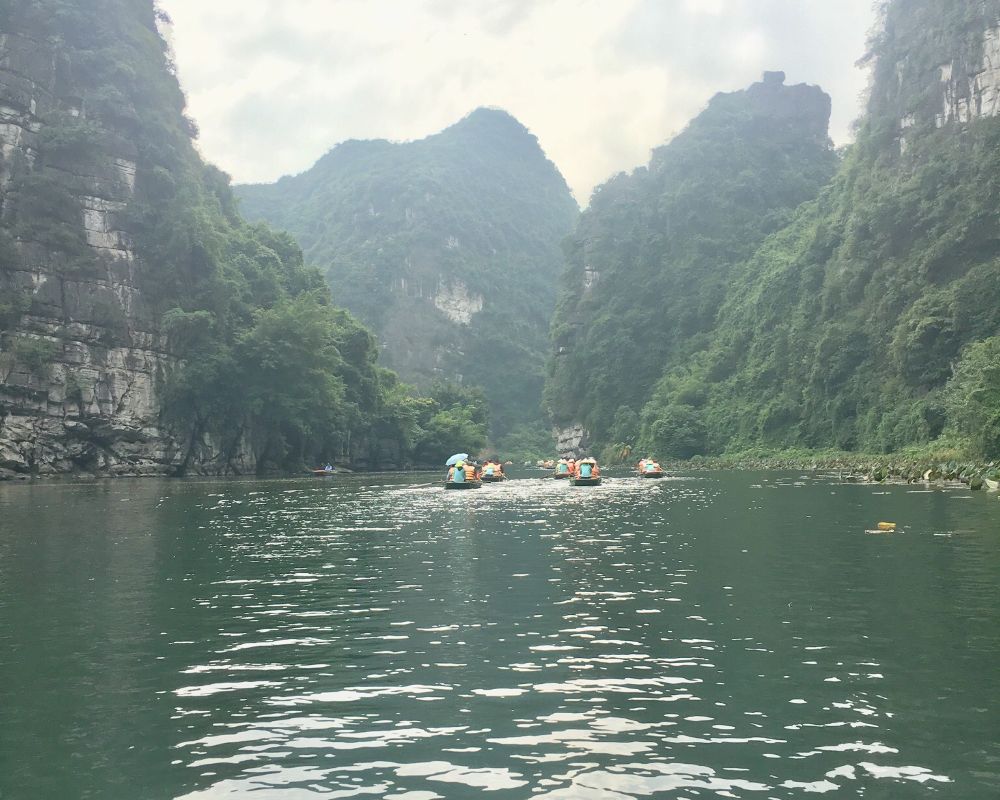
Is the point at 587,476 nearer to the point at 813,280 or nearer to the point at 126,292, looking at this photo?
the point at 126,292

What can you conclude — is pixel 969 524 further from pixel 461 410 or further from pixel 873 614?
pixel 461 410

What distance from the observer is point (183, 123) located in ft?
248

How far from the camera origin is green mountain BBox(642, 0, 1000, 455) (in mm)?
57062

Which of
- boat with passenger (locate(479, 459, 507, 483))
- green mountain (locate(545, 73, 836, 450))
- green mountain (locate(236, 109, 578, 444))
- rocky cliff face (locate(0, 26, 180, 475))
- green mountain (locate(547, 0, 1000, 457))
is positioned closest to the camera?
rocky cliff face (locate(0, 26, 180, 475))

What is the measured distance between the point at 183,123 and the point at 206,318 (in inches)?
897

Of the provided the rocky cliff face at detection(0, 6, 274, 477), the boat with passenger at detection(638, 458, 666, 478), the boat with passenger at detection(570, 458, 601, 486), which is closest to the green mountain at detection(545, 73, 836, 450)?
the boat with passenger at detection(638, 458, 666, 478)

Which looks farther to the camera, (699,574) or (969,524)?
(969,524)

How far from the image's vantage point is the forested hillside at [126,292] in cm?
5591

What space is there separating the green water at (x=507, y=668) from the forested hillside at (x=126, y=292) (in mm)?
40460

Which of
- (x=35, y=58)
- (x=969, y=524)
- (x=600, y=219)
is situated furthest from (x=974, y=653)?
(x=600, y=219)

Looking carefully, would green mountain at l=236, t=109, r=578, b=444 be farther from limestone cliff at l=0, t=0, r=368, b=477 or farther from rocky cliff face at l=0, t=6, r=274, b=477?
rocky cliff face at l=0, t=6, r=274, b=477

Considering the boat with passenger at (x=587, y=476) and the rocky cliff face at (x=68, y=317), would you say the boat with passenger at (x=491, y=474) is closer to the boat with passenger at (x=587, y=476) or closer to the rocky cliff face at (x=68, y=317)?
the boat with passenger at (x=587, y=476)

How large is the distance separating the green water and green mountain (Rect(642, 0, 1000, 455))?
2805 centimetres

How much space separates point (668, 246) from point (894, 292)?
5871cm
